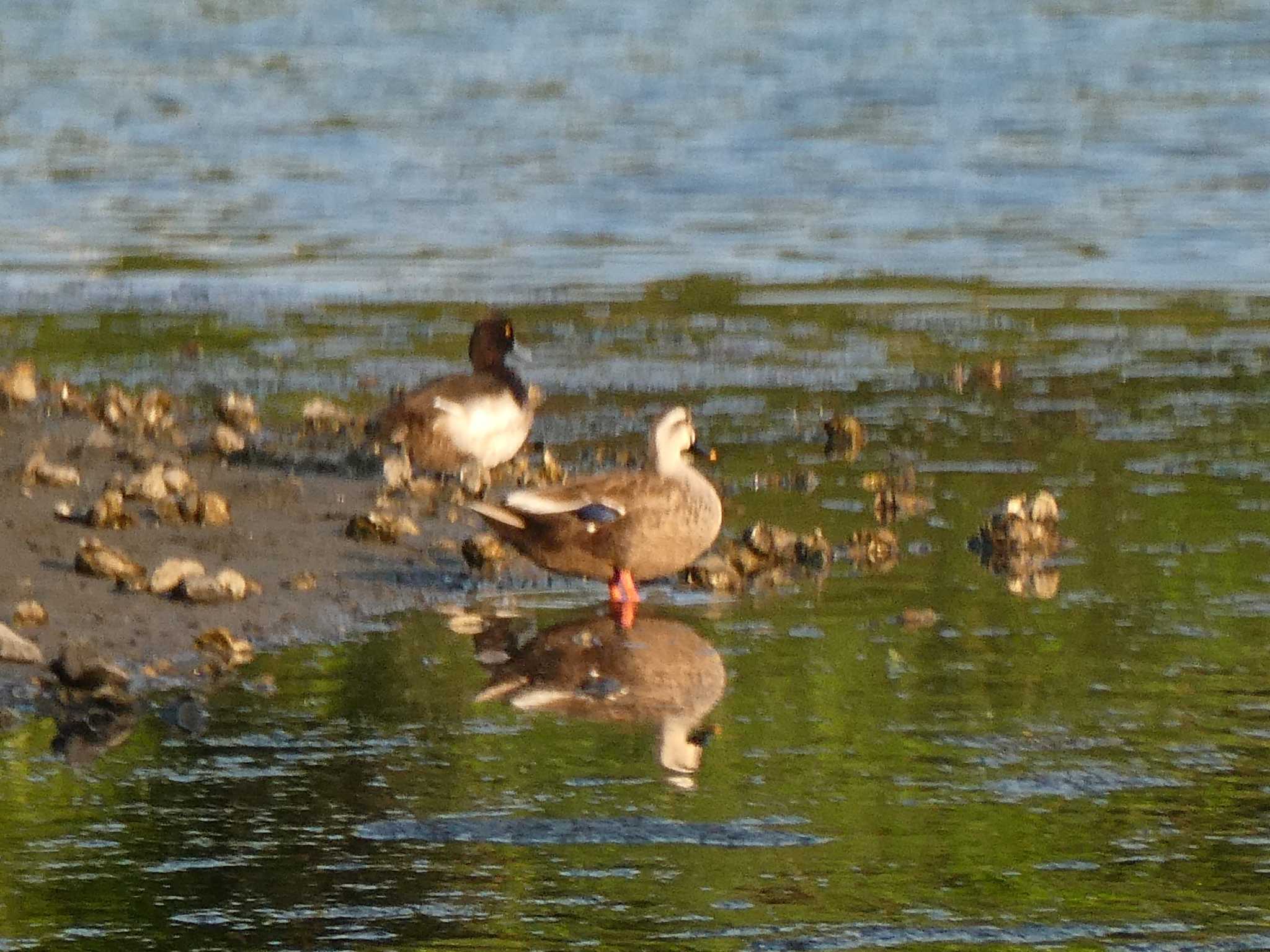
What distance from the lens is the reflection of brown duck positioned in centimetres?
814

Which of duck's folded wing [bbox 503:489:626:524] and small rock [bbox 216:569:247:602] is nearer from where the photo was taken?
small rock [bbox 216:569:247:602]

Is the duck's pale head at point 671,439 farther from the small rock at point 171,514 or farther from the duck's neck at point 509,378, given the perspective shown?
the duck's neck at point 509,378

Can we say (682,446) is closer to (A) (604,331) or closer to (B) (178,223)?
(A) (604,331)

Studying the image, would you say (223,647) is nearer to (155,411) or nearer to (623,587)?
(623,587)

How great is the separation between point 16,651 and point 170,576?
3.45ft

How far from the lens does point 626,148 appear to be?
2520 centimetres

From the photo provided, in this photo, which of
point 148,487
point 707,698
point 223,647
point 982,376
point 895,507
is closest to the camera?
point 707,698

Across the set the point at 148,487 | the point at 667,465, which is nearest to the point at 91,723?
the point at 667,465

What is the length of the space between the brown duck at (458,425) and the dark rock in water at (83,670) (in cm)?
411

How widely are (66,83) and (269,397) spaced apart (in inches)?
683

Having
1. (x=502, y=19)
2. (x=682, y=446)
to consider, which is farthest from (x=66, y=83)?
(x=682, y=446)

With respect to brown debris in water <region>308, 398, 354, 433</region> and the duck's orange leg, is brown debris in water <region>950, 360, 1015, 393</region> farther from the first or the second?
the duck's orange leg

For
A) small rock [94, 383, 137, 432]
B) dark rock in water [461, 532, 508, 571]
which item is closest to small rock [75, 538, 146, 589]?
dark rock in water [461, 532, 508, 571]

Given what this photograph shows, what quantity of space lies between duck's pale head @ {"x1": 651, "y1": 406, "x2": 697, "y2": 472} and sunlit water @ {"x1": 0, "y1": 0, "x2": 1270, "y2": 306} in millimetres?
8066
